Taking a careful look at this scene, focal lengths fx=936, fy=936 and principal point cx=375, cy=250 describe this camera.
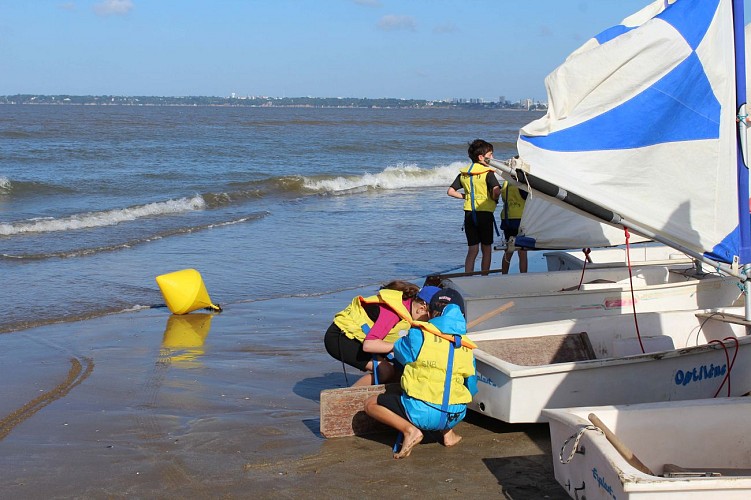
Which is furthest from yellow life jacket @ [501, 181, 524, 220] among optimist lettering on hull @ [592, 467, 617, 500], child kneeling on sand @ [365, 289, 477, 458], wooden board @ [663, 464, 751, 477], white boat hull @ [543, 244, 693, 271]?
optimist lettering on hull @ [592, 467, 617, 500]

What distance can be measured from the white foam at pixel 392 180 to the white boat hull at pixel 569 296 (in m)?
19.7

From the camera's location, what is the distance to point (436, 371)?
582 cm

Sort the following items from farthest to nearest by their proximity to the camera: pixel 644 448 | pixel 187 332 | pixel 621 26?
1. pixel 187 332
2. pixel 621 26
3. pixel 644 448

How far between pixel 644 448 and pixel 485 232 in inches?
234

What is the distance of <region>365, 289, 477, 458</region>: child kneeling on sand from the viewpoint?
19.0 feet

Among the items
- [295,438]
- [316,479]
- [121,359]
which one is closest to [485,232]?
[121,359]

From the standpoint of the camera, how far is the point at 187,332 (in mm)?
10102

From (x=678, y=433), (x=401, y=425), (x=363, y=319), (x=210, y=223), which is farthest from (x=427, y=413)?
(x=210, y=223)

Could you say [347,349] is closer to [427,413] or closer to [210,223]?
[427,413]

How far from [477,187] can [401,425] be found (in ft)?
17.1

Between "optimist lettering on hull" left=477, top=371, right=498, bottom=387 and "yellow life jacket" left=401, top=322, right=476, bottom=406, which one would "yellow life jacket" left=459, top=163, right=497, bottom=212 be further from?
"yellow life jacket" left=401, top=322, right=476, bottom=406

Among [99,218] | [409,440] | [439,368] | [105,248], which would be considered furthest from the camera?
[99,218]

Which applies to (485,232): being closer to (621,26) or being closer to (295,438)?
(621,26)

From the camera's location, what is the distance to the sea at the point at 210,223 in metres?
12.9
